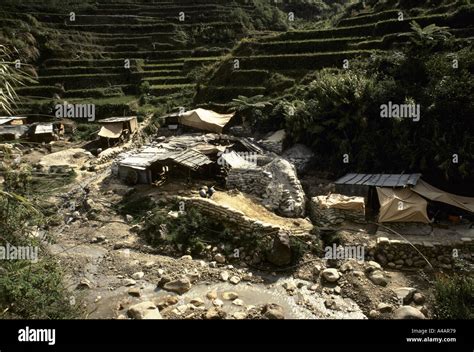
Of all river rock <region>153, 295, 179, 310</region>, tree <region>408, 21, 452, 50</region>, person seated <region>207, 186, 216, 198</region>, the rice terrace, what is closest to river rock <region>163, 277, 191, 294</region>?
the rice terrace

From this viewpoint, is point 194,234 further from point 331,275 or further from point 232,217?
point 331,275

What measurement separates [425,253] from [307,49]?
53.6 feet

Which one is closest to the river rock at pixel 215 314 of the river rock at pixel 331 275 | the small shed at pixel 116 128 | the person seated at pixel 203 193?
the river rock at pixel 331 275

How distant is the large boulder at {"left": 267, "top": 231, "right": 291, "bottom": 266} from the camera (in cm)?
1001

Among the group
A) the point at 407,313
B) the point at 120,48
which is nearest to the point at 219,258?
the point at 407,313

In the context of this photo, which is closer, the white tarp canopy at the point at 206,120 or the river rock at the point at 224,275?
the river rock at the point at 224,275

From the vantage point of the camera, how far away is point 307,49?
73.9 ft

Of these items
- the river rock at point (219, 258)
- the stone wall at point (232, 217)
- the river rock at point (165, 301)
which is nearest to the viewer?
the river rock at point (165, 301)

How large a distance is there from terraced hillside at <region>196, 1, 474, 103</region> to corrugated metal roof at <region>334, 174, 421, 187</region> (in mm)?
9033

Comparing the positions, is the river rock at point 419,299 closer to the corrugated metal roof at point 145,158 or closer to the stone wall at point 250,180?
the stone wall at point 250,180

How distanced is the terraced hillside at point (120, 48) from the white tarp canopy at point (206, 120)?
7376mm

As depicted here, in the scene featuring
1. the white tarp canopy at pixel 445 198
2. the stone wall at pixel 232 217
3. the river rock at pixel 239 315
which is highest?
the white tarp canopy at pixel 445 198

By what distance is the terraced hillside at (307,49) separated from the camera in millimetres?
19995
